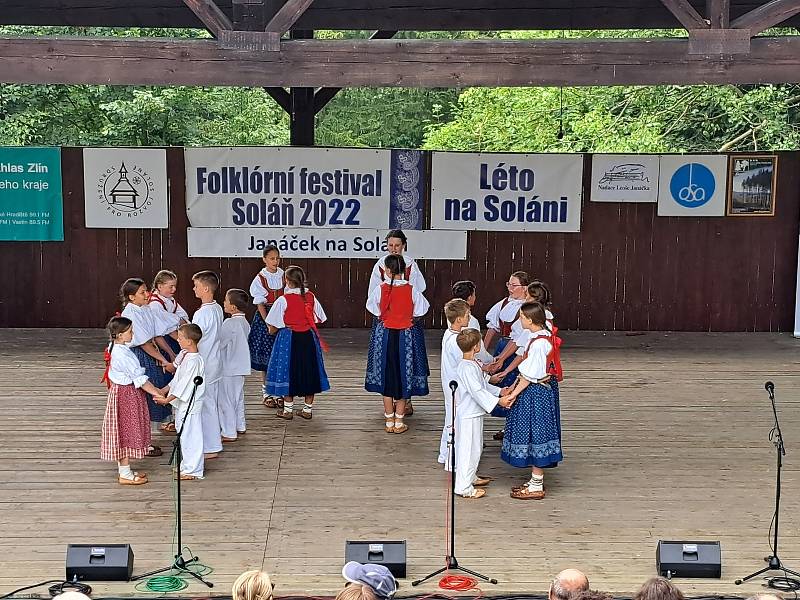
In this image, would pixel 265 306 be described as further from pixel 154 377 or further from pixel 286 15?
pixel 286 15

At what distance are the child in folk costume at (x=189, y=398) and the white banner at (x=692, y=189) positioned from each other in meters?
6.01

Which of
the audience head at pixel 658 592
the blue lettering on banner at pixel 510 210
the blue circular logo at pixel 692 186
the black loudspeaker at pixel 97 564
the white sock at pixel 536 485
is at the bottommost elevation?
the black loudspeaker at pixel 97 564

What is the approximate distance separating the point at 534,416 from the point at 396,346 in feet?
5.39

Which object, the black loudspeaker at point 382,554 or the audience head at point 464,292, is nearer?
the black loudspeaker at point 382,554

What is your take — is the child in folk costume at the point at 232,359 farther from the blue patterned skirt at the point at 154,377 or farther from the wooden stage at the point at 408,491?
the blue patterned skirt at the point at 154,377

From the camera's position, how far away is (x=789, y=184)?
37.8ft

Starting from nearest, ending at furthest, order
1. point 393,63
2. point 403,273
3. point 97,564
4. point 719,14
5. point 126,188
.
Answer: point 97,564, point 719,14, point 393,63, point 403,273, point 126,188

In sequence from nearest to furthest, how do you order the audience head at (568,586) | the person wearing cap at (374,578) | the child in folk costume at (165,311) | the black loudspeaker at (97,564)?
the audience head at (568,586), the person wearing cap at (374,578), the black loudspeaker at (97,564), the child in folk costume at (165,311)

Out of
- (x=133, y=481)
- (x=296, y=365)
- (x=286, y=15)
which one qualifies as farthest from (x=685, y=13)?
(x=133, y=481)

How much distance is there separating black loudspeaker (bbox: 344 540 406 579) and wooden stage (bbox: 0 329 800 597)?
0.10 m

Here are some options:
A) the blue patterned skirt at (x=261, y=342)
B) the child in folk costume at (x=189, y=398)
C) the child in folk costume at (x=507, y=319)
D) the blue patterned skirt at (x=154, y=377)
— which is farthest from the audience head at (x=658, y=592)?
the blue patterned skirt at (x=261, y=342)

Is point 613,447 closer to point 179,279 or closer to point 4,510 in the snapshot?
point 4,510

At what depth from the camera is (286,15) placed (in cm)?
695

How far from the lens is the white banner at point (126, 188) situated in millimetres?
11359
